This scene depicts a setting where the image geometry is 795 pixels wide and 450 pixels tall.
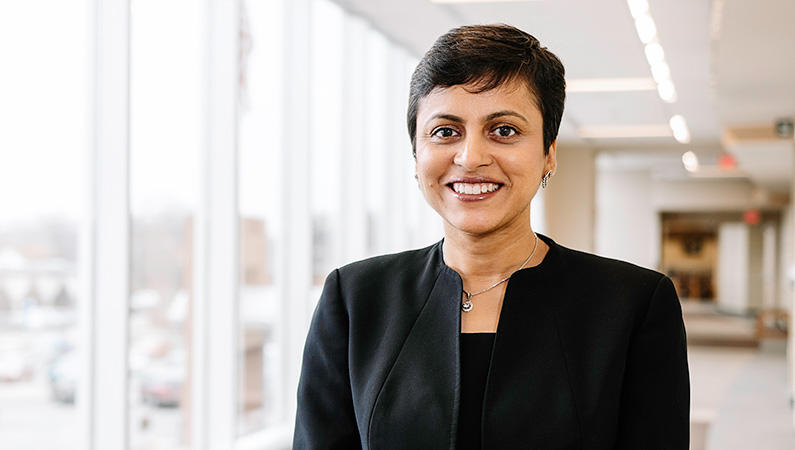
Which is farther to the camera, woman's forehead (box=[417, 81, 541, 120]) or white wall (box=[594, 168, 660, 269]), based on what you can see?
white wall (box=[594, 168, 660, 269])

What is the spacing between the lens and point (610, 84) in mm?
8945

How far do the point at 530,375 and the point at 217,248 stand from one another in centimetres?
376

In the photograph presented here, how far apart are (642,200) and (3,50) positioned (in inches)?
624

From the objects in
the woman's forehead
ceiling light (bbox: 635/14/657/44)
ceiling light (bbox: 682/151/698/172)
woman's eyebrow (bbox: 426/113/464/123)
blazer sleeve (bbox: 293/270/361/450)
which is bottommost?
blazer sleeve (bbox: 293/270/361/450)

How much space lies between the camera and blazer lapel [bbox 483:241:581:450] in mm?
1392

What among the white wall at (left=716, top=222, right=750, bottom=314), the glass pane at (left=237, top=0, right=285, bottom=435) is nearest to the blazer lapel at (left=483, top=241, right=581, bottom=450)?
the glass pane at (left=237, top=0, right=285, bottom=435)

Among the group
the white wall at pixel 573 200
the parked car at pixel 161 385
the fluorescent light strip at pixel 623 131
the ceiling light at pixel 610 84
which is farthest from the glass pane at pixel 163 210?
the white wall at pixel 573 200

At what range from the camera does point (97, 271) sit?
12.4 feet

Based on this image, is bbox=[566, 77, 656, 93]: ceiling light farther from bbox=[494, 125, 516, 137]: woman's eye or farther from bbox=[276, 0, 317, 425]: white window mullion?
bbox=[494, 125, 516, 137]: woman's eye

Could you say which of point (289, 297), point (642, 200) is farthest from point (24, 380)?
point (642, 200)

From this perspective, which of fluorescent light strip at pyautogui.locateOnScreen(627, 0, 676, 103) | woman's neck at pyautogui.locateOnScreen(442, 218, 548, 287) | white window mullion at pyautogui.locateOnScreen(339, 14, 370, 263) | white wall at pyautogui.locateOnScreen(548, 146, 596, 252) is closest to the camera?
woman's neck at pyautogui.locateOnScreen(442, 218, 548, 287)

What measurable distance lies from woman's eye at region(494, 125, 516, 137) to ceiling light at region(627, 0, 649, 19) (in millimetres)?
4757

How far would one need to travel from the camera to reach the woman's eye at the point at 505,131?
Answer: 1.42 m

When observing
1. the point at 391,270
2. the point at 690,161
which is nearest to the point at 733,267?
the point at 690,161
